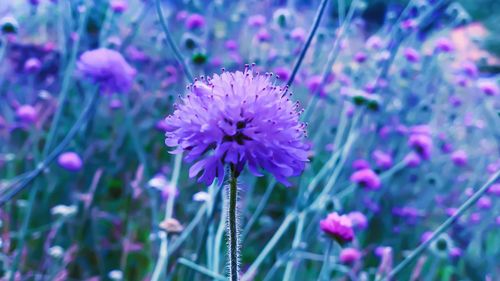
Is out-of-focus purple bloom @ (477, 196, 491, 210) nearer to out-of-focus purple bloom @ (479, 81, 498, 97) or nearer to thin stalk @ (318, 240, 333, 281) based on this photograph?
out-of-focus purple bloom @ (479, 81, 498, 97)

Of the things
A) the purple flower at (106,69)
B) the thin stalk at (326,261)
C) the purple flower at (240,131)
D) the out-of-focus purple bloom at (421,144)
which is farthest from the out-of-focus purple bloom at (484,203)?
the purple flower at (240,131)

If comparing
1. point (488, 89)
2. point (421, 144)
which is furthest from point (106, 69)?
point (488, 89)

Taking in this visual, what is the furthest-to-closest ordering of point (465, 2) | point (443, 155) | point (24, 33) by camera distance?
point (465, 2) → point (24, 33) → point (443, 155)

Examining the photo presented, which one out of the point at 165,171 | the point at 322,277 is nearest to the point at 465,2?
the point at 165,171

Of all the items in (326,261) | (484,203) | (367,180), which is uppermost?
(484,203)

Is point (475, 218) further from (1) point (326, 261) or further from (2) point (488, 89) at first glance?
(1) point (326, 261)

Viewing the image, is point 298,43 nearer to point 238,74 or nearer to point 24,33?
point 24,33

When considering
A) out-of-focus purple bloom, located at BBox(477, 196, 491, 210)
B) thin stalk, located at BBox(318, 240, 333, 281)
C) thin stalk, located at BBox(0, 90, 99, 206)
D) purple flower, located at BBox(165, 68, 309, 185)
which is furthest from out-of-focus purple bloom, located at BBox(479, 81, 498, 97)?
purple flower, located at BBox(165, 68, 309, 185)
